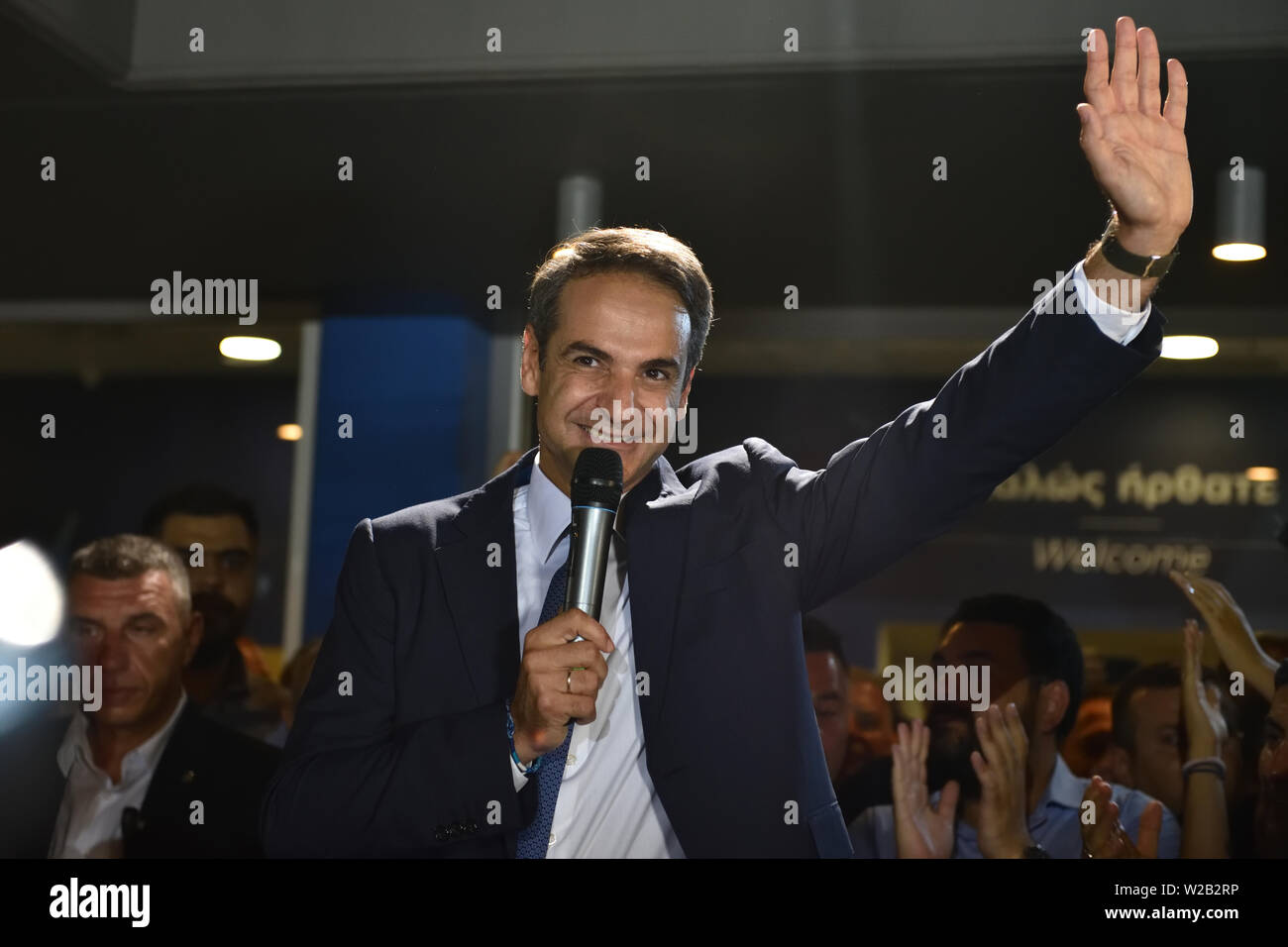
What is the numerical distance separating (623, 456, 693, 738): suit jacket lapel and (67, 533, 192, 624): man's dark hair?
5.34ft

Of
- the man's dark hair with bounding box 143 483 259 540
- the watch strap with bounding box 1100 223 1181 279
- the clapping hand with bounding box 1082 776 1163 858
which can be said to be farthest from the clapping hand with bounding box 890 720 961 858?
the man's dark hair with bounding box 143 483 259 540

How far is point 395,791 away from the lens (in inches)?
69.8

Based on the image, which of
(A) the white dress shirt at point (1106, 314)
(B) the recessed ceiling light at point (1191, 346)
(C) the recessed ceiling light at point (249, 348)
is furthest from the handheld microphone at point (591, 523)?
(B) the recessed ceiling light at point (1191, 346)

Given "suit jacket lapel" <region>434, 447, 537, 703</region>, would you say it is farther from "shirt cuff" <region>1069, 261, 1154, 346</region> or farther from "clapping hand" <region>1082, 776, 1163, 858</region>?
"clapping hand" <region>1082, 776, 1163, 858</region>

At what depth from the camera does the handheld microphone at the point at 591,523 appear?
1510 mm

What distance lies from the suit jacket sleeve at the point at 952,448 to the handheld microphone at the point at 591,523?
410 millimetres

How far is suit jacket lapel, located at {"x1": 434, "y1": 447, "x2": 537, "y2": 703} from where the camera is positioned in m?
1.92

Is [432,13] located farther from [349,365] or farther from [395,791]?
[395,791]

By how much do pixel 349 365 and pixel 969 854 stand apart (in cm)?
248

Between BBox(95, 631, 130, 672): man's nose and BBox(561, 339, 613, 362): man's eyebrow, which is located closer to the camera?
BBox(561, 339, 613, 362): man's eyebrow

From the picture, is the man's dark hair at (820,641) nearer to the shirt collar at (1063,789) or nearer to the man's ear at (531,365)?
the shirt collar at (1063,789)

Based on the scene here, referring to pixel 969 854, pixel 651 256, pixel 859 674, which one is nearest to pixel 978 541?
pixel 859 674

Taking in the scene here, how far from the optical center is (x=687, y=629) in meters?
1.93

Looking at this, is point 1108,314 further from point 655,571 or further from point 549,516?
point 549,516
